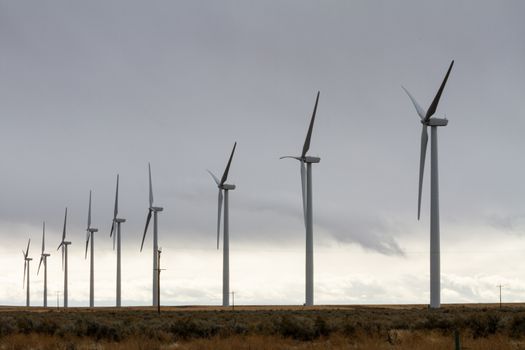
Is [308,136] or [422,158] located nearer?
[422,158]

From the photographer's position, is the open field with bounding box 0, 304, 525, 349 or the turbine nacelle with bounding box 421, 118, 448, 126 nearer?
the open field with bounding box 0, 304, 525, 349

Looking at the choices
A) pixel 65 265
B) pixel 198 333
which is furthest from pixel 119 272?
pixel 198 333

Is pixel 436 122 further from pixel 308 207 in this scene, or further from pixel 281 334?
pixel 281 334

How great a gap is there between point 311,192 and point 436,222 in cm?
1793

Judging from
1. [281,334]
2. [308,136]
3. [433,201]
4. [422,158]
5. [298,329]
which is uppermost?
[308,136]

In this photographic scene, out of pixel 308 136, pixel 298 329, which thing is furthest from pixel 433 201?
pixel 298 329

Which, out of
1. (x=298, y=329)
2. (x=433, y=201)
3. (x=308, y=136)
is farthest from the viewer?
(x=308, y=136)

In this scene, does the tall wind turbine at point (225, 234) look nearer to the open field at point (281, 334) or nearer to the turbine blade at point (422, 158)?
the turbine blade at point (422, 158)

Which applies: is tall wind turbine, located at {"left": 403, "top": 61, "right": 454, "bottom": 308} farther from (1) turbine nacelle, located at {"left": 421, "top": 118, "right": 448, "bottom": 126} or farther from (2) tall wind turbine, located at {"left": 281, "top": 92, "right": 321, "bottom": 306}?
(2) tall wind turbine, located at {"left": 281, "top": 92, "right": 321, "bottom": 306}

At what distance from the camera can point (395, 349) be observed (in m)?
38.2

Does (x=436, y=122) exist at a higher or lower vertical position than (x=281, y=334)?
higher

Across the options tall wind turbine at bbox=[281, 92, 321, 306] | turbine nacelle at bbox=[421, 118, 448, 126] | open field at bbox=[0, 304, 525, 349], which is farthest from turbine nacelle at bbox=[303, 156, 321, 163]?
open field at bbox=[0, 304, 525, 349]

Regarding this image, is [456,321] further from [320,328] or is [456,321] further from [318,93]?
[318,93]

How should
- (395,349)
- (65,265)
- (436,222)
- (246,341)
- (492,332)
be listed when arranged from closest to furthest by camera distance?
(395,349) → (246,341) → (492,332) → (436,222) → (65,265)
